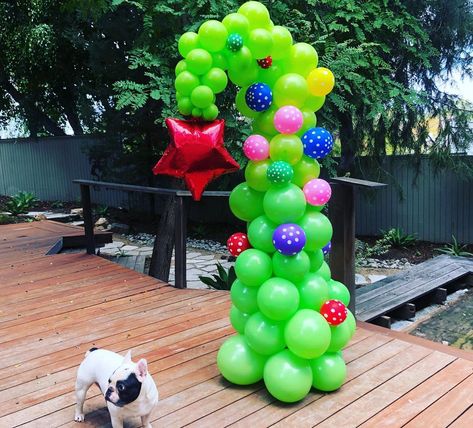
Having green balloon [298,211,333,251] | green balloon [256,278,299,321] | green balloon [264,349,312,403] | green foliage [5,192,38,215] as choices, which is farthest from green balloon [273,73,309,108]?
green foliage [5,192,38,215]

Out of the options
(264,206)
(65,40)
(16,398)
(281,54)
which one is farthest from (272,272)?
(65,40)

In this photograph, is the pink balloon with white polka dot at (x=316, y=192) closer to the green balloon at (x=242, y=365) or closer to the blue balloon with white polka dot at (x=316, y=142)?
the blue balloon with white polka dot at (x=316, y=142)

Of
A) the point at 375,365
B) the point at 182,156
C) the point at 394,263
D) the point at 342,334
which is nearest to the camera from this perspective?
the point at 182,156

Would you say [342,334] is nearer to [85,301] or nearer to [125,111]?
[85,301]

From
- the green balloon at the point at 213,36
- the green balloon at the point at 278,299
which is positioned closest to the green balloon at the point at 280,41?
the green balloon at the point at 213,36

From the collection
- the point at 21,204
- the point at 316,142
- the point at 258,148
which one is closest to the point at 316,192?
the point at 316,142

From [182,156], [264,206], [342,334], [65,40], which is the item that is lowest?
[342,334]

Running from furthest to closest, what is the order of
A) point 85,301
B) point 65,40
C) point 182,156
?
point 65,40, point 85,301, point 182,156

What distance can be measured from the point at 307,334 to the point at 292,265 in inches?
12.6

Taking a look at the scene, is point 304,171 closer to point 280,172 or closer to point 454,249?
point 280,172

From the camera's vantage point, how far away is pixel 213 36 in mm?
2193

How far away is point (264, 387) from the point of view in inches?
98.0

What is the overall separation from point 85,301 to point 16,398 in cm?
151

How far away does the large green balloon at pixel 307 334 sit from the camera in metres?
2.24
